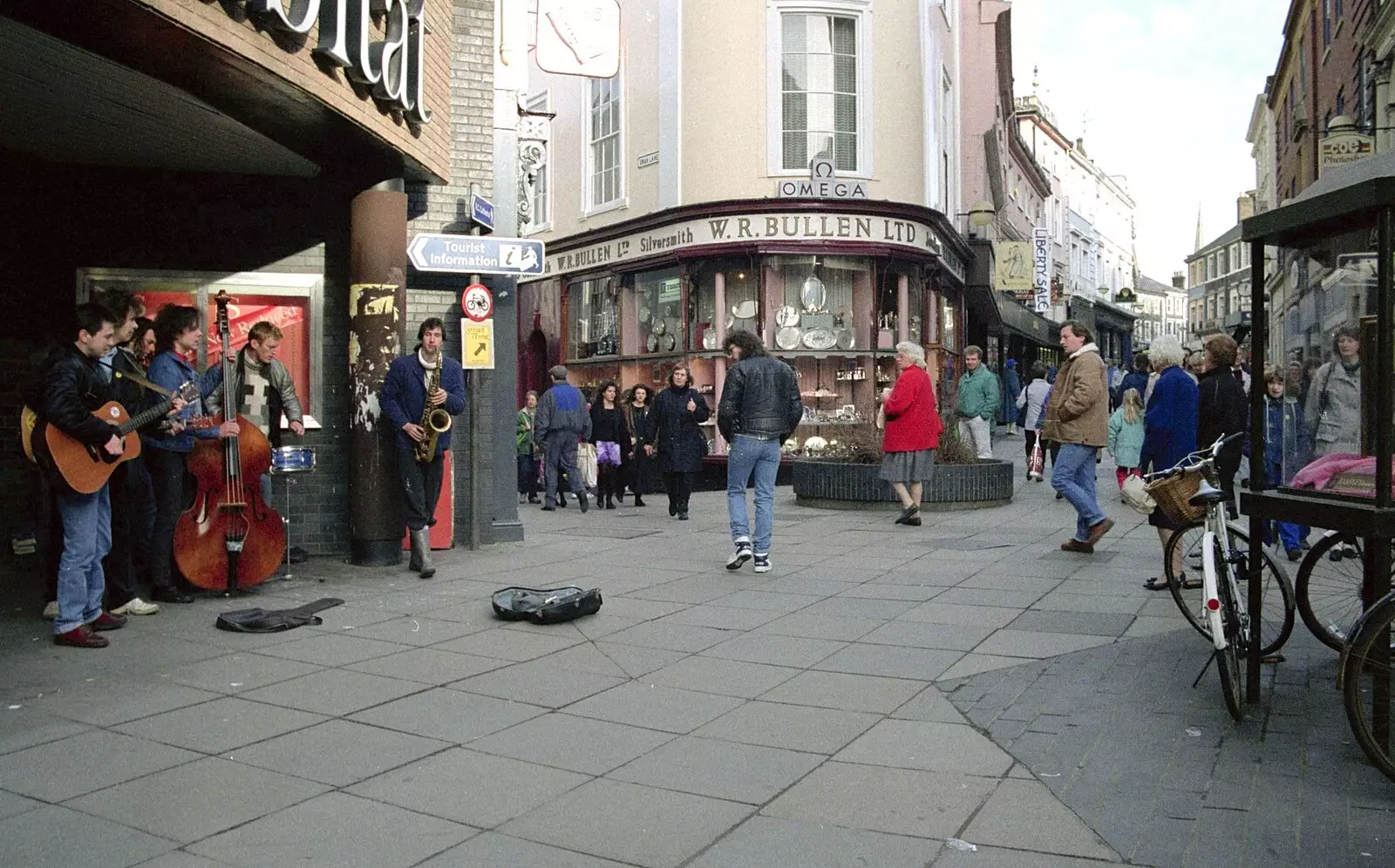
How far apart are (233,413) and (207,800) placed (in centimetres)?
427

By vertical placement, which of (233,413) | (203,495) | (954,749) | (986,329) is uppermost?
(986,329)

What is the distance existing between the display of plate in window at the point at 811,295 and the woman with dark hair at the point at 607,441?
431cm

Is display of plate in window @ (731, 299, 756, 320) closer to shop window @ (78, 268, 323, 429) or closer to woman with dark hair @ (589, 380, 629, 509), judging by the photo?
woman with dark hair @ (589, 380, 629, 509)

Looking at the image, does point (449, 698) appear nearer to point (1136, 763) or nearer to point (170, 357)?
point (1136, 763)

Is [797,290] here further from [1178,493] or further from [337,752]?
[337,752]

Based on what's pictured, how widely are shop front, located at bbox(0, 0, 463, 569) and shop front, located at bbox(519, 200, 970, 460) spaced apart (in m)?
9.43

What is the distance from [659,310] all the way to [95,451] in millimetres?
14875

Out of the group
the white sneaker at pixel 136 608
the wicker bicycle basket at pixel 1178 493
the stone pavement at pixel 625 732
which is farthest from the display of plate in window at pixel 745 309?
the wicker bicycle basket at pixel 1178 493

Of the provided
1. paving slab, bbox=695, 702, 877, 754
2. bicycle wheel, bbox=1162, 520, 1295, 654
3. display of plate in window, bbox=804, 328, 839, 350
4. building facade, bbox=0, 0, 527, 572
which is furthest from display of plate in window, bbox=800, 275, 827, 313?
paving slab, bbox=695, 702, 877, 754

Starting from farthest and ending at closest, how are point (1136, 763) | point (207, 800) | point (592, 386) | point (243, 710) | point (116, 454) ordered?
1. point (592, 386)
2. point (116, 454)
3. point (243, 710)
4. point (1136, 763)
5. point (207, 800)

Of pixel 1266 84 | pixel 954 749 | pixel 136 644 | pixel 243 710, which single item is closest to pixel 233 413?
pixel 136 644

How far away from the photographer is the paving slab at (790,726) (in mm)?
4773

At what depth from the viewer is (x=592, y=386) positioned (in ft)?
74.1

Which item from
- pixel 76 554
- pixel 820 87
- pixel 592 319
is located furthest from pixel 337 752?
pixel 592 319
